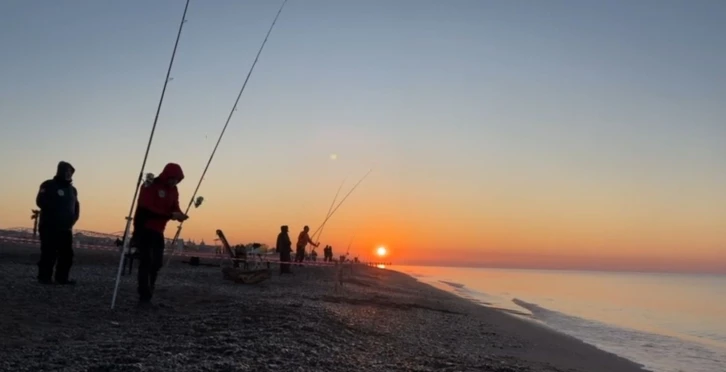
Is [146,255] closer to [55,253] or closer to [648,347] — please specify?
[55,253]

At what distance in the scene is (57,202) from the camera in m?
10.1

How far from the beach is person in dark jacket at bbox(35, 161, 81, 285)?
418mm

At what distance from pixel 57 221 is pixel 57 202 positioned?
317 mm

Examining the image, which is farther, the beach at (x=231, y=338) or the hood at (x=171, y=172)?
the hood at (x=171, y=172)

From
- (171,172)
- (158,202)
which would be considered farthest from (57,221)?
(171,172)

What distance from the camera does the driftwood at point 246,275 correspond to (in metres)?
15.5

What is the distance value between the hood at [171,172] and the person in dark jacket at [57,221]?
86.6 inches

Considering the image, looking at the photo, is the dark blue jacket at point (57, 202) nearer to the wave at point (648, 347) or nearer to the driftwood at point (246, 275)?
the driftwood at point (246, 275)

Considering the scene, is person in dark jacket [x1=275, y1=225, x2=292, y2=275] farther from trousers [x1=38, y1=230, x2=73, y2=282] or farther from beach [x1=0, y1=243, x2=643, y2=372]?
trousers [x1=38, y1=230, x2=73, y2=282]

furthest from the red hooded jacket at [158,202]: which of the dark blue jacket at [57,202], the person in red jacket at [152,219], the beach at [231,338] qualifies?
the dark blue jacket at [57,202]

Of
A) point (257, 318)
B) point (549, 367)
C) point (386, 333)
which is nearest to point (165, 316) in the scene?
point (257, 318)

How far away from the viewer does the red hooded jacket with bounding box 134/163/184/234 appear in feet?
29.6

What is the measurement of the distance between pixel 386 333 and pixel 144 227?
393 centimetres

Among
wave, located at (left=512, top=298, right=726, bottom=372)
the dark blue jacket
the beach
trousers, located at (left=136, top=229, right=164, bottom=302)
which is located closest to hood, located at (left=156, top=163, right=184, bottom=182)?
trousers, located at (left=136, top=229, right=164, bottom=302)
